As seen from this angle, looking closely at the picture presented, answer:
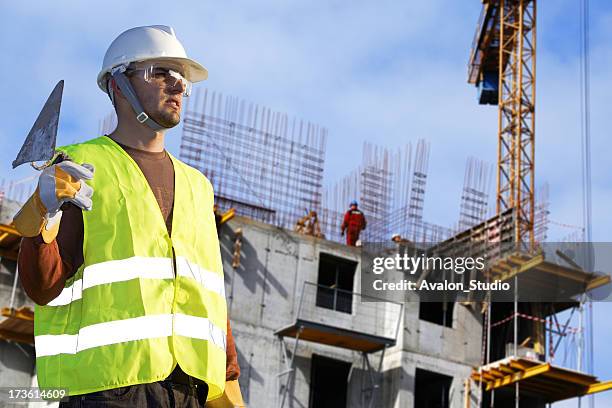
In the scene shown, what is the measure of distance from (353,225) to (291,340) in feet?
15.7

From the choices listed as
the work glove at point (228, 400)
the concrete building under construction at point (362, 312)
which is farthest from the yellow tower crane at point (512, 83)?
the work glove at point (228, 400)

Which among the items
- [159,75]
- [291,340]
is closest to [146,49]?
[159,75]

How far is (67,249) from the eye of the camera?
4105mm

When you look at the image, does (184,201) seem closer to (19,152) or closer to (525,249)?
(19,152)

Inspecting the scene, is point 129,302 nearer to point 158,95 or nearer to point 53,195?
point 53,195

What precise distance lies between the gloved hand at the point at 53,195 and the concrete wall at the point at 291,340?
25.3 meters

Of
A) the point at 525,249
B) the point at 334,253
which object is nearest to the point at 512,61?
the point at 525,249

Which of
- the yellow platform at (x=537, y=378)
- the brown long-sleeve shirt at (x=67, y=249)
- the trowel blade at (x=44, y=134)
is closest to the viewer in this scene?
the trowel blade at (x=44, y=134)

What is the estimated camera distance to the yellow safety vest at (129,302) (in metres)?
3.90

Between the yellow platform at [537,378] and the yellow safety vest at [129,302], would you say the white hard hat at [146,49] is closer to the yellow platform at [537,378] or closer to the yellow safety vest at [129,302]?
the yellow safety vest at [129,302]

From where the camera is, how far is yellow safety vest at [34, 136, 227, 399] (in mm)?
3900

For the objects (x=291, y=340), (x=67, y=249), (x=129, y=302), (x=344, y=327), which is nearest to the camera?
(x=129, y=302)

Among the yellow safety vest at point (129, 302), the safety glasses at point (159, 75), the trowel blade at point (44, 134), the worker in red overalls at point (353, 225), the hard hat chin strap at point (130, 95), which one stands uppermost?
the worker in red overalls at point (353, 225)

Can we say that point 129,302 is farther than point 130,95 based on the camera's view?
No
